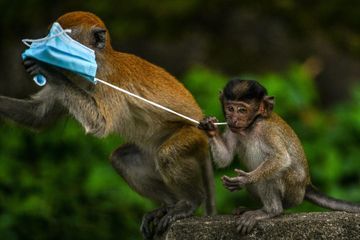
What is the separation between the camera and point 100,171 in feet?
40.6

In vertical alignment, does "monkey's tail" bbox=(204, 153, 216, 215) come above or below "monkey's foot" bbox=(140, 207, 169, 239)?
above

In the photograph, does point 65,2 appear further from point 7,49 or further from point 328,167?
point 328,167

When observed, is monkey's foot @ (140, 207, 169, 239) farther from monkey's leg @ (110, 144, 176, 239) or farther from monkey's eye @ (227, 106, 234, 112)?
monkey's eye @ (227, 106, 234, 112)

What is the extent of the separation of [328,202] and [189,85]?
17.2 feet

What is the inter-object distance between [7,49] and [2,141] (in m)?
2.75

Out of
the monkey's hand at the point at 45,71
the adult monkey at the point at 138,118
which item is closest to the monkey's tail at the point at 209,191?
the adult monkey at the point at 138,118

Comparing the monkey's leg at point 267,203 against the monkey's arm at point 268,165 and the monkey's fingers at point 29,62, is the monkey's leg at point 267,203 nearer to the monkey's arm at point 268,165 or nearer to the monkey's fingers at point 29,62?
the monkey's arm at point 268,165

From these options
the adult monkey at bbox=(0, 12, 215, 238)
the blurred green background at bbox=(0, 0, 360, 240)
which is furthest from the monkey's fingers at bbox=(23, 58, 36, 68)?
the blurred green background at bbox=(0, 0, 360, 240)

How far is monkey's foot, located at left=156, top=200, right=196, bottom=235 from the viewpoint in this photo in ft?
29.7

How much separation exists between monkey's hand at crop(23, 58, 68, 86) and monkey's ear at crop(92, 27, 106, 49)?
468 millimetres

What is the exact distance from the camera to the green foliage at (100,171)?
446 inches

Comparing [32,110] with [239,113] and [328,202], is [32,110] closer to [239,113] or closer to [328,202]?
[239,113]

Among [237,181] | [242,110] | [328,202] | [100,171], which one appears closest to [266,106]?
[242,110]

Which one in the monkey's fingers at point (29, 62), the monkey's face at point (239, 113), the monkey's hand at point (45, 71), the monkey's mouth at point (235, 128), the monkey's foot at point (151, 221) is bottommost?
the monkey's foot at point (151, 221)
